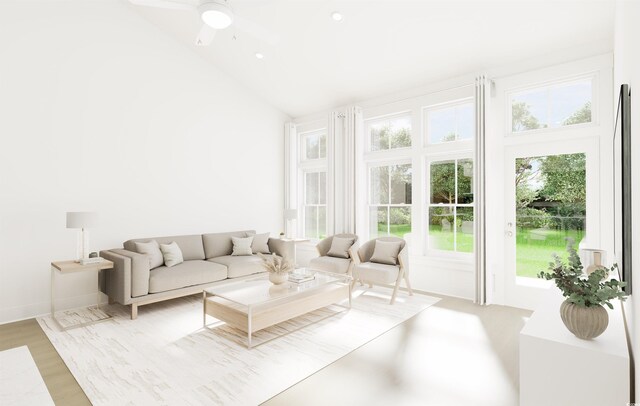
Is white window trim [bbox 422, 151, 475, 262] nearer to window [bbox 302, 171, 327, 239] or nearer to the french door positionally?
the french door

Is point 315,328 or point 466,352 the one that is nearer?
point 466,352

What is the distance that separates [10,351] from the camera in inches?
124

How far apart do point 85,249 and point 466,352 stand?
448 cm

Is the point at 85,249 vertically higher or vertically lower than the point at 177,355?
higher

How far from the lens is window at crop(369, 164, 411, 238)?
18.9 ft

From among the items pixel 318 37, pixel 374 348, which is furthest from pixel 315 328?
pixel 318 37

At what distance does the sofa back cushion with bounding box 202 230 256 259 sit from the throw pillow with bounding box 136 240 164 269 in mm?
934

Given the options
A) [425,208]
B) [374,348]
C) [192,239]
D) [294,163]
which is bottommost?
[374,348]

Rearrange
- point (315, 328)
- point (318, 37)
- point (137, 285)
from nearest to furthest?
1. point (315, 328)
2. point (137, 285)
3. point (318, 37)

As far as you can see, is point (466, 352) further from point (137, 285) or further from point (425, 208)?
point (137, 285)

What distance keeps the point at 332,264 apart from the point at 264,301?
80.9 inches

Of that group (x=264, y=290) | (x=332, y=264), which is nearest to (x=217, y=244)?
(x=332, y=264)

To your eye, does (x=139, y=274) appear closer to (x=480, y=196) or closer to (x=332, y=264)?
(x=332, y=264)

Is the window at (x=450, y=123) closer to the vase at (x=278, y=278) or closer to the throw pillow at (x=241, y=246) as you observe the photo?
the vase at (x=278, y=278)
